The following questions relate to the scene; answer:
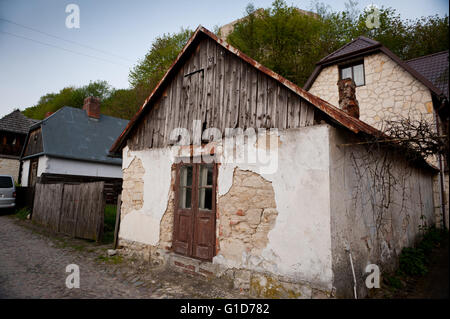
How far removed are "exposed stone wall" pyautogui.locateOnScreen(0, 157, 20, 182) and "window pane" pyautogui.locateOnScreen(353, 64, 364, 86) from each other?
24433mm

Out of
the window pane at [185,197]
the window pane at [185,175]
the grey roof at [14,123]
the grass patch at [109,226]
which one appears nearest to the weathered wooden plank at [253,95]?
the window pane at [185,175]

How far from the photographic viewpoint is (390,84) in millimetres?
10242

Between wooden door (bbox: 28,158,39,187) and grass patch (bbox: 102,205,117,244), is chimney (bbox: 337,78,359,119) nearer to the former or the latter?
grass patch (bbox: 102,205,117,244)

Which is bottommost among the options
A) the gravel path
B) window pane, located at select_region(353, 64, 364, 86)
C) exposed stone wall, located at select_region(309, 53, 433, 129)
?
the gravel path

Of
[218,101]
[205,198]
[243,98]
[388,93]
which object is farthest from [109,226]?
[388,93]

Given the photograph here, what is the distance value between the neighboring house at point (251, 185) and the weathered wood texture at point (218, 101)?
0.08 feet

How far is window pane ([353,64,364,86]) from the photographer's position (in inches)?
441

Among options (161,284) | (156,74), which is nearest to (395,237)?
(161,284)

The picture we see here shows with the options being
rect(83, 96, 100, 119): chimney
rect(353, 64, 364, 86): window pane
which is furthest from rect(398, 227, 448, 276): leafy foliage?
rect(83, 96, 100, 119): chimney

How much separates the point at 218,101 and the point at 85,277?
4454 mm

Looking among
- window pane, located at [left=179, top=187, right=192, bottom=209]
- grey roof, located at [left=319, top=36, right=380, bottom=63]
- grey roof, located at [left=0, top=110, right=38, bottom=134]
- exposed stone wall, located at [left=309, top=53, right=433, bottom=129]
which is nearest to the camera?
window pane, located at [left=179, top=187, right=192, bottom=209]

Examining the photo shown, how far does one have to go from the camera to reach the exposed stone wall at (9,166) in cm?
2052

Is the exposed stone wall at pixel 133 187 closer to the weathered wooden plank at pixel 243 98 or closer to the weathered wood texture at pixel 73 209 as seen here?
the weathered wood texture at pixel 73 209
